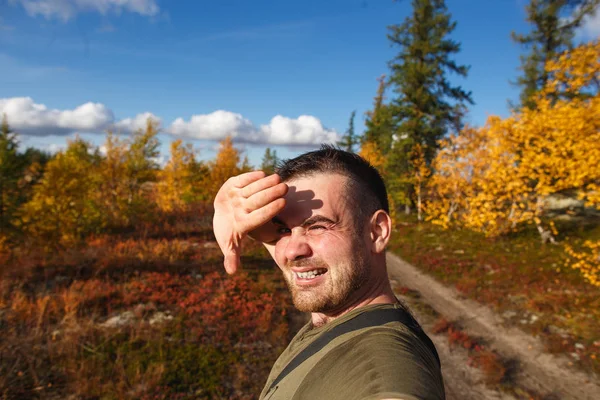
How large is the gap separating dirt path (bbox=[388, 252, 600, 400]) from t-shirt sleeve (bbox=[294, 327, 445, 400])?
7171 mm

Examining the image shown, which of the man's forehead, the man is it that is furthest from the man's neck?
the man's forehead

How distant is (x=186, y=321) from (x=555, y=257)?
49.4 feet

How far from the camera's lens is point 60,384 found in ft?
20.5

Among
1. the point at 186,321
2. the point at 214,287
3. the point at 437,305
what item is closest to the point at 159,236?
the point at 214,287

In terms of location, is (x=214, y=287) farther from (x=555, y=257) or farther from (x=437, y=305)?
(x=555, y=257)

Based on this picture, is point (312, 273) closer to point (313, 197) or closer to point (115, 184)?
point (313, 197)

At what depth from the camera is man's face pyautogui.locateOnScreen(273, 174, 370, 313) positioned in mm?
1610

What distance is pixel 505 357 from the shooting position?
810 cm

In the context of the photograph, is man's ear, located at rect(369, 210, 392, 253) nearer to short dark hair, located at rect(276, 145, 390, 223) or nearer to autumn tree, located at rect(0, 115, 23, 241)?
short dark hair, located at rect(276, 145, 390, 223)

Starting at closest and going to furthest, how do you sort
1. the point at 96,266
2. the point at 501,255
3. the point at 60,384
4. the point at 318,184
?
the point at 318,184
the point at 60,384
the point at 96,266
the point at 501,255

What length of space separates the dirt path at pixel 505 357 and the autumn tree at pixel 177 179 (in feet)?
66.1

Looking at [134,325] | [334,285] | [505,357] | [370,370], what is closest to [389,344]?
[370,370]

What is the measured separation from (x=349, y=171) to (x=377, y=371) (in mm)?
Answer: 979

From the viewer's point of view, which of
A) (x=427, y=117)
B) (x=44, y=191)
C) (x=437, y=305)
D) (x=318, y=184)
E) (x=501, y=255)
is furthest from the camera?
(x=427, y=117)
